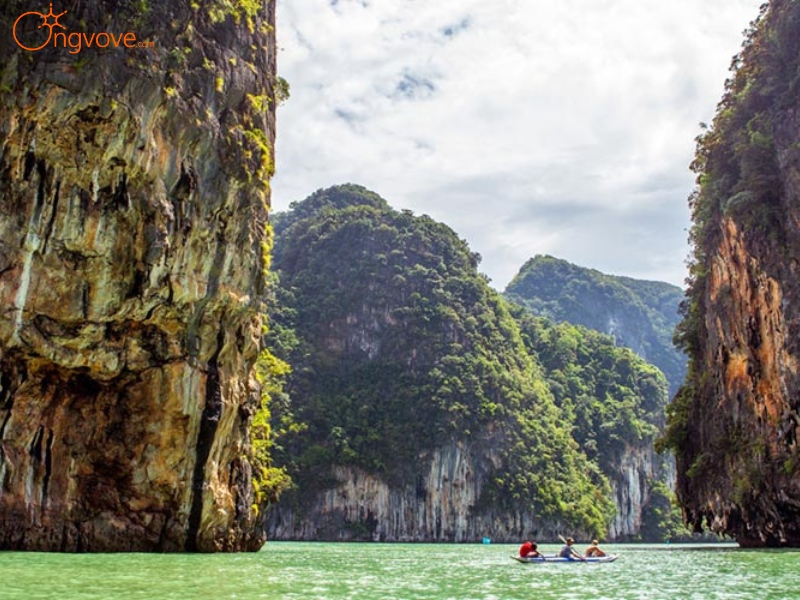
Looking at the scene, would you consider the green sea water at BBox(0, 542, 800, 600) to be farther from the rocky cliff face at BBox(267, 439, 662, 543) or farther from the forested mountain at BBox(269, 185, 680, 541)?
the rocky cliff face at BBox(267, 439, 662, 543)

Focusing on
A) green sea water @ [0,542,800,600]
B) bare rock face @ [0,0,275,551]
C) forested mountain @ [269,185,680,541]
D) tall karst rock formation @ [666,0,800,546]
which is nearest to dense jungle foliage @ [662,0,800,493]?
tall karst rock formation @ [666,0,800,546]

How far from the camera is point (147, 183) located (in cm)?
2148

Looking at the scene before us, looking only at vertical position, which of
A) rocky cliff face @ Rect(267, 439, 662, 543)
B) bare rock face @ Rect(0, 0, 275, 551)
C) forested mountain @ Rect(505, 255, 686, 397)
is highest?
forested mountain @ Rect(505, 255, 686, 397)

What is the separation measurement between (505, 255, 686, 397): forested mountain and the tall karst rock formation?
369 feet

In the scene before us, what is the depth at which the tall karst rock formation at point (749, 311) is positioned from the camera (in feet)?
93.4

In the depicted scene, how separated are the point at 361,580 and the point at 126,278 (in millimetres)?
10977

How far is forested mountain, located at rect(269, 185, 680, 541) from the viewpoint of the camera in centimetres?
6688

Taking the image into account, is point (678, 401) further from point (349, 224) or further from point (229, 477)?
point (349, 224)

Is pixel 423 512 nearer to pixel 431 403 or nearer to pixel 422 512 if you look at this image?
pixel 422 512

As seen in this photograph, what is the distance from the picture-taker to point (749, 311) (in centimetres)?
3119

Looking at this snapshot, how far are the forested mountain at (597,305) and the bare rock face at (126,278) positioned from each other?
127m

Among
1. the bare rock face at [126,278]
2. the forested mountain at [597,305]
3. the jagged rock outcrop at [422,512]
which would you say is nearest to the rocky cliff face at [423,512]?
the jagged rock outcrop at [422,512]

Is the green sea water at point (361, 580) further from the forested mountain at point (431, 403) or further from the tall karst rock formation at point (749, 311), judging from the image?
the forested mountain at point (431, 403)

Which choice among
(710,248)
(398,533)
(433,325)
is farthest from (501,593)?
(433,325)
